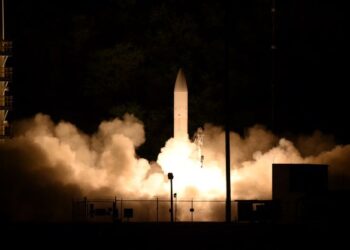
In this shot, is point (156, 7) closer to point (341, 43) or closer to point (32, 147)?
point (341, 43)

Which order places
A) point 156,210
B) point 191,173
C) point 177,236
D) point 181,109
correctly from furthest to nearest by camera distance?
point 191,173
point 181,109
point 156,210
point 177,236

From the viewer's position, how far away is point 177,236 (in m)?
35.9

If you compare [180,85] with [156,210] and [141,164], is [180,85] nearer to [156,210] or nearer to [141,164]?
[141,164]

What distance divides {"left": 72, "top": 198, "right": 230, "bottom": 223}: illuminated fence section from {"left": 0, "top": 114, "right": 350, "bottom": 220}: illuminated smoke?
115 millimetres

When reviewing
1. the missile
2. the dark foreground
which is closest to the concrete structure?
the dark foreground

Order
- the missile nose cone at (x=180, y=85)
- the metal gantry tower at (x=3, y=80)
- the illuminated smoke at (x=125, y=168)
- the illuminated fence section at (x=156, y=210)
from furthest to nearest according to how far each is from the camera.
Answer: the missile nose cone at (x=180, y=85) → the metal gantry tower at (x=3, y=80) → the illuminated smoke at (x=125, y=168) → the illuminated fence section at (x=156, y=210)

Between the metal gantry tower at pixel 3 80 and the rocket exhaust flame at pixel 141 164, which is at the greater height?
the metal gantry tower at pixel 3 80

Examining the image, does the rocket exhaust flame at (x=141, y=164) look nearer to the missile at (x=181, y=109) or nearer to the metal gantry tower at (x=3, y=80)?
the missile at (x=181, y=109)

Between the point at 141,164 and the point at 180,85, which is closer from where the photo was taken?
the point at 180,85

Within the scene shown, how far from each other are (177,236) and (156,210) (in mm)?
17519

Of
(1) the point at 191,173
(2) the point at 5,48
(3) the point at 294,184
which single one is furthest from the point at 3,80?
(3) the point at 294,184

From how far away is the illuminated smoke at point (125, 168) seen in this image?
175 ft

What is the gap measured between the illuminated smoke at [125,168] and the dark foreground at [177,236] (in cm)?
1185

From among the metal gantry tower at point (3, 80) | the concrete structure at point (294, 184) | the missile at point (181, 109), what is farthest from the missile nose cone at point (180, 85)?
the concrete structure at point (294, 184)
